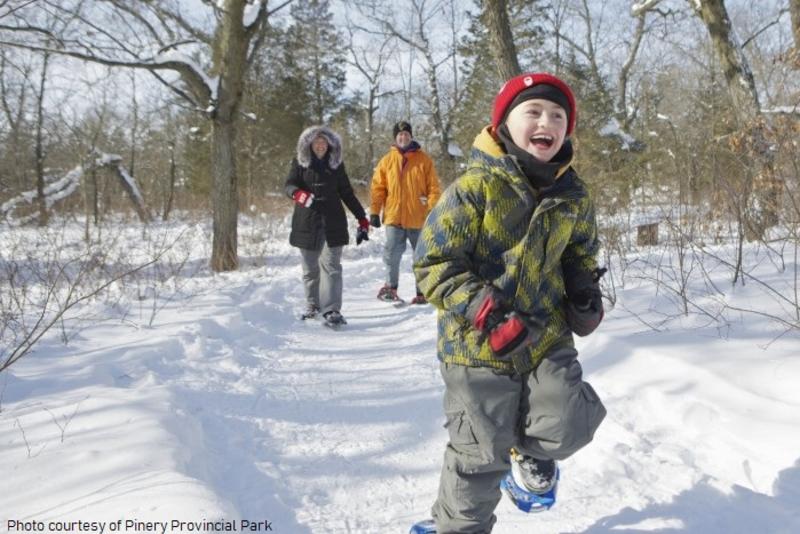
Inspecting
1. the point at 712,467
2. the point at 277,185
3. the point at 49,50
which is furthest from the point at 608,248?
the point at 277,185

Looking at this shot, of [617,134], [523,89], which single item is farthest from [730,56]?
[523,89]

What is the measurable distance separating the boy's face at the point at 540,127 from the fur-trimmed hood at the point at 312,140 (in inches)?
136

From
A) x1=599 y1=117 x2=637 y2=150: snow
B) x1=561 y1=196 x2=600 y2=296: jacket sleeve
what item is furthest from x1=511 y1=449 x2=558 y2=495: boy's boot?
x1=599 y1=117 x2=637 y2=150: snow

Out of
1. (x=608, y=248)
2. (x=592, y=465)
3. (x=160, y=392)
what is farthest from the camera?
(x=608, y=248)

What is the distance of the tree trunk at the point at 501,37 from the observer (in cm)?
671

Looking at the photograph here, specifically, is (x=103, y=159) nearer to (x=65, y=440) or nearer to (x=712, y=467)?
(x=65, y=440)

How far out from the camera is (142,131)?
30.6m

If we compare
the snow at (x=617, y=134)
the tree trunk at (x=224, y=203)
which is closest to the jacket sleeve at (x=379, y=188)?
the tree trunk at (x=224, y=203)

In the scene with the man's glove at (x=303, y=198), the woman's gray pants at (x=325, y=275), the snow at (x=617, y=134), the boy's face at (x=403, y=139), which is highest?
the snow at (x=617, y=134)

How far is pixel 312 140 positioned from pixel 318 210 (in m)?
0.67

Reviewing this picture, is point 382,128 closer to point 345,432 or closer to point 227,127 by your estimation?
point 227,127

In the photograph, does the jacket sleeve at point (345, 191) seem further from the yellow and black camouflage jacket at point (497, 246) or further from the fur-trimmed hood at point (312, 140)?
the yellow and black camouflage jacket at point (497, 246)

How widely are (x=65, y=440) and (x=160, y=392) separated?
2.04ft

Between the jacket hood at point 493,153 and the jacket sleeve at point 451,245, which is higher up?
the jacket hood at point 493,153
